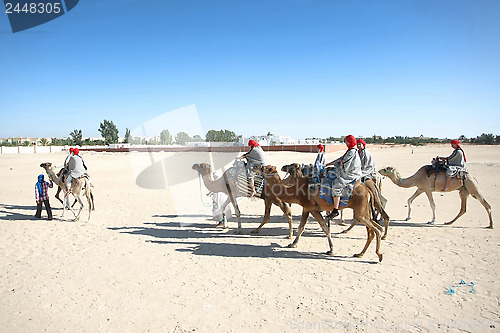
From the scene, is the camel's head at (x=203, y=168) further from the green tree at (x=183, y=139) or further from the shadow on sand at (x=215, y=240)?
the green tree at (x=183, y=139)

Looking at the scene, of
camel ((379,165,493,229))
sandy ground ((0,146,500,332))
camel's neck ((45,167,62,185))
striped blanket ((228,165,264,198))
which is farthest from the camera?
camel's neck ((45,167,62,185))

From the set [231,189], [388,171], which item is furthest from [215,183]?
[388,171]

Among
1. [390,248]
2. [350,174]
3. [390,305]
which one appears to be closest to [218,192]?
[350,174]

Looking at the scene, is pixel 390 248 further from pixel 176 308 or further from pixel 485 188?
pixel 485 188

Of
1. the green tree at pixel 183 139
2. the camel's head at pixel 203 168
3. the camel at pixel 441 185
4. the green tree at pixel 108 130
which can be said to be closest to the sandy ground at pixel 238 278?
the camel at pixel 441 185

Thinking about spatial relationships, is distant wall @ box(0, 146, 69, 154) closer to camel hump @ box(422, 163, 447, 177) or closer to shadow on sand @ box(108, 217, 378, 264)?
shadow on sand @ box(108, 217, 378, 264)

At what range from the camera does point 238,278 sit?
6012 millimetres

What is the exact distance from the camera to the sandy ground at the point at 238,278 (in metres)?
4.64

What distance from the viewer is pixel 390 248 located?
7.52m

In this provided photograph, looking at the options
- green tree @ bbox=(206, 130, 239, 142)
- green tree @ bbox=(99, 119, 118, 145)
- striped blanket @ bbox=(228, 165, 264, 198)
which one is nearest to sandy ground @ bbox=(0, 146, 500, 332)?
striped blanket @ bbox=(228, 165, 264, 198)

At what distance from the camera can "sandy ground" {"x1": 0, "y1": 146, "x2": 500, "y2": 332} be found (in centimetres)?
464

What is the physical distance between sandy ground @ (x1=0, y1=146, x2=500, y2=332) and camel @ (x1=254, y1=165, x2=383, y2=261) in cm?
57

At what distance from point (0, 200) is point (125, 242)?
1017 centimetres

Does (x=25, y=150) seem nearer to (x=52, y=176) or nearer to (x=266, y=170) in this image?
(x=52, y=176)
